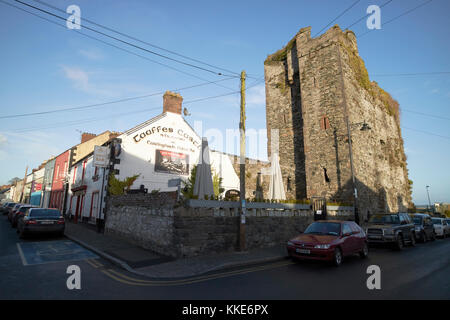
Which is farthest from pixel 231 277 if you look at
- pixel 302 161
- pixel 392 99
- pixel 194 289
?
pixel 392 99

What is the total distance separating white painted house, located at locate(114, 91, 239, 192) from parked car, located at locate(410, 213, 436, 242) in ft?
49.5

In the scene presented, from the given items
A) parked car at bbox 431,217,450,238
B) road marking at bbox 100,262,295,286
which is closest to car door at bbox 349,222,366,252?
road marking at bbox 100,262,295,286

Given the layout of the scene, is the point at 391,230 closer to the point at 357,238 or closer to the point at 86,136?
the point at 357,238

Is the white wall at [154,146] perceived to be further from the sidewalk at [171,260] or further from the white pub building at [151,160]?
the sidewalk at [171,260]

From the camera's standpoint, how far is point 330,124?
19109mm

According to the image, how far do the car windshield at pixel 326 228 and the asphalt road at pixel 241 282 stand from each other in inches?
43.0

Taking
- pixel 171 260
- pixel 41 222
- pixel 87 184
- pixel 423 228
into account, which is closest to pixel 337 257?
pixel 171 260

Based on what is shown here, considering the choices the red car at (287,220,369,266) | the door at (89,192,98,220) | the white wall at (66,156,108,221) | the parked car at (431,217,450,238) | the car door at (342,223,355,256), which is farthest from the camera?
the door at (89,192,98,220)

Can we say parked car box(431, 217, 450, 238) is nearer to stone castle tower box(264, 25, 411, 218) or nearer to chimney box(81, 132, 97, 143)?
stone castle tower box(264, 25, 411, 218)

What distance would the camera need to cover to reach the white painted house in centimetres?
1756

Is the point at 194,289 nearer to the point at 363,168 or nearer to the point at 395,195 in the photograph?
the point at 363,168

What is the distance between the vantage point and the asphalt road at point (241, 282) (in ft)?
16.8

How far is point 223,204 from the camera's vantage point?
32.8ft

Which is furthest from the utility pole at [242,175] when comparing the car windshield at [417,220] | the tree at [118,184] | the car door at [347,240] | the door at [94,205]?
the door at [94,205]
